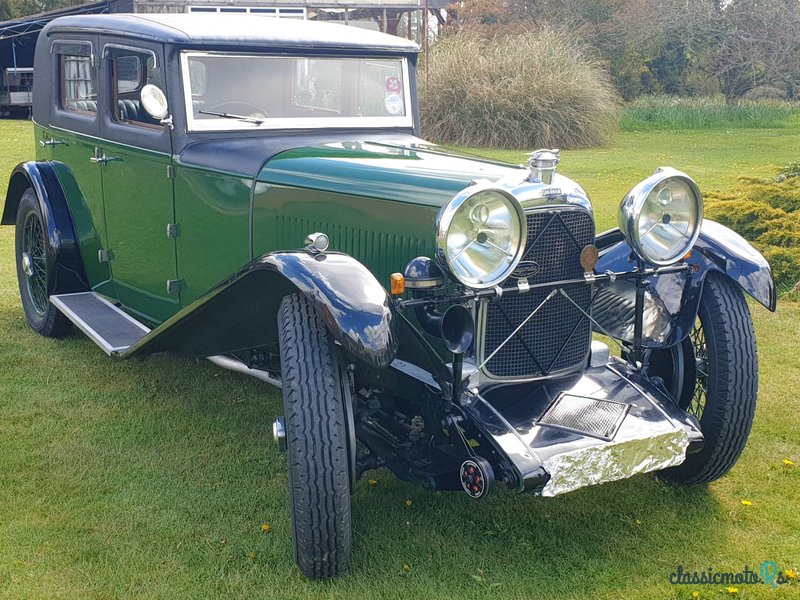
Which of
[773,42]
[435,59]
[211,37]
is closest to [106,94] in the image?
[211,37]

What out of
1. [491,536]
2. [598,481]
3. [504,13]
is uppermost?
[504,13]

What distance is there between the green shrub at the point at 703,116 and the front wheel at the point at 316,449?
53.9 ft

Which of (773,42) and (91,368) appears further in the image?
(773,42)

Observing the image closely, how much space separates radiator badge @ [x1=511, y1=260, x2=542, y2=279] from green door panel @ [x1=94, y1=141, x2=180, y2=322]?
1.82 m

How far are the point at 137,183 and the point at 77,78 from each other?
0.87m

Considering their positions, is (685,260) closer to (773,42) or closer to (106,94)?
(106,94)

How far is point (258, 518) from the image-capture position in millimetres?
3146

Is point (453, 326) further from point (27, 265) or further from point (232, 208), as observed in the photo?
point (27, 265)

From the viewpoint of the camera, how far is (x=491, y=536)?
3.05 m

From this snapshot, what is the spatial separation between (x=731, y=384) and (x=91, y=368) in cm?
319

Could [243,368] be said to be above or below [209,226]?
below

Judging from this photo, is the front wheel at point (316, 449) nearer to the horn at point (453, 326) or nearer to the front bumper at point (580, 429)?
the horn at point (453, 326)

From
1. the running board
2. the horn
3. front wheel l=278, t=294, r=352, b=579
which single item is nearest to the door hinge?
the running board

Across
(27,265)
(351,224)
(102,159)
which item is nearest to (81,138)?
(102,159)
